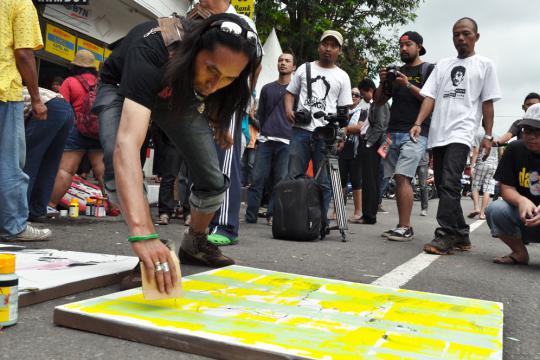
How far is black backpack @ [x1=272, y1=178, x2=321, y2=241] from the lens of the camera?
5348mm

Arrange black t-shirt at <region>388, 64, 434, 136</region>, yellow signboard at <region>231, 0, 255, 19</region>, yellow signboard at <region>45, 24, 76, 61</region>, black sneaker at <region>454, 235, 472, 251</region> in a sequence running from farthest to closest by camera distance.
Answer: yellow signboard at <region>45, 24, 76, 61</region>
yellow signboard at <region>231, 0, 255, 19</region>
black t-shirt at <region>388, 64, 434, 136</region>
black sneaker at <region>454, 235, 472, 251</region>

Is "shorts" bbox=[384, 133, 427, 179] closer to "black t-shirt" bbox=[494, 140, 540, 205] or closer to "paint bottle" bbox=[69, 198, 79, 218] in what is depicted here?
"black t-shirt" bbox=[494, 140, 540, 205]

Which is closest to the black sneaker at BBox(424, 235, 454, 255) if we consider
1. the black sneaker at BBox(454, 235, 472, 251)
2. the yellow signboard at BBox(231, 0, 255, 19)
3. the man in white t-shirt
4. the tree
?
the man in white t-shirt

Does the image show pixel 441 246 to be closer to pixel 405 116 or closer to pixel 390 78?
pixel 405 116

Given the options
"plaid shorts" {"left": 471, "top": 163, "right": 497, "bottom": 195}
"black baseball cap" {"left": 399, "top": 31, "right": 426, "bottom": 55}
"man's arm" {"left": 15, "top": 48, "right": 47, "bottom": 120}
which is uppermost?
"black baseball cap" {"left": 399, "top": 31, "right": 426, "bottom": 55}

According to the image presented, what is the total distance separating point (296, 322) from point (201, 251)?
4.54 feet

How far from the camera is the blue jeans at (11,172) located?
3918 millimetres

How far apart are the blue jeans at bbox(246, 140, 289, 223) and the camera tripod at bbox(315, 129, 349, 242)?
125 centimetres

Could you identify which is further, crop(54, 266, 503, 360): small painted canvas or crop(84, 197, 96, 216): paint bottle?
crop(84, 197, 96, 216): paint bottle

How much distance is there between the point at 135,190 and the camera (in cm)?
217

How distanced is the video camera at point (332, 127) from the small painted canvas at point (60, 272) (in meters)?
2.98

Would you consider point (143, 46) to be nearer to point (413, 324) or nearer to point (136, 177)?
point (136, 177)

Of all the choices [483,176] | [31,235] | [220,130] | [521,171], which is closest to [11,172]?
[31,235]

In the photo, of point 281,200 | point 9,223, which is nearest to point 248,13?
point 281,200
